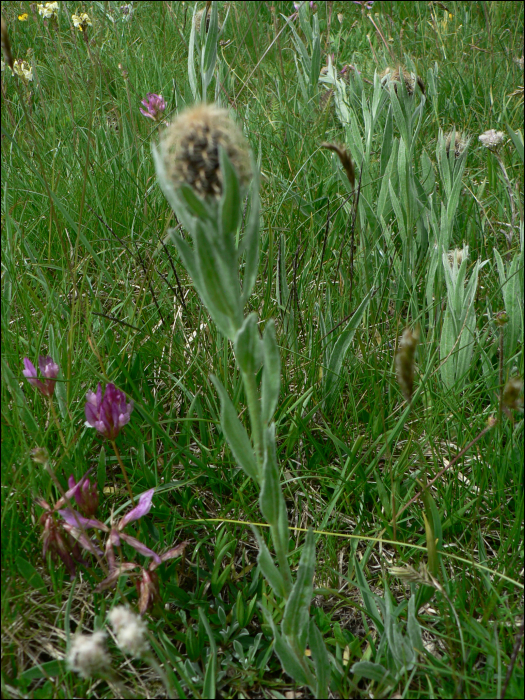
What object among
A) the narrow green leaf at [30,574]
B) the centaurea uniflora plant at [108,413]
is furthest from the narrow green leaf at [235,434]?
the narrow green leaf at [30,574]

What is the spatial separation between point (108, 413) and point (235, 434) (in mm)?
426

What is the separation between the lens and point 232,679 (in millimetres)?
1139

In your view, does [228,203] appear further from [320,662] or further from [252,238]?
[320,662]

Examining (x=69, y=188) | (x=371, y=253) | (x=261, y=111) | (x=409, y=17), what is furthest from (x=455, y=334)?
(x=409, y=17)

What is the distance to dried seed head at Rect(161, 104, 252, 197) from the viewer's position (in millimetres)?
808

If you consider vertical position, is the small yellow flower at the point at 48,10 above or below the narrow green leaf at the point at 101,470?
above

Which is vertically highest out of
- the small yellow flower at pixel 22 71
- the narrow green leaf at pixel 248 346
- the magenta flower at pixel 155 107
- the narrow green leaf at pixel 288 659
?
the small yellow flower at pixel 22 71

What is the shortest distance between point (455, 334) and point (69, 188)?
1.42 metres

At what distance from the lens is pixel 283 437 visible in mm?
1583

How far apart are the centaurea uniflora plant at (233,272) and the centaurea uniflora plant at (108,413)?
0.41 metres

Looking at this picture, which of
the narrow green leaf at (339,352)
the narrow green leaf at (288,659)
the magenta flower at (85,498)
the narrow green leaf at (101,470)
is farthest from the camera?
the narrow green leaf at (339,352)

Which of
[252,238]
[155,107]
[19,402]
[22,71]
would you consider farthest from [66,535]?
[22,71]

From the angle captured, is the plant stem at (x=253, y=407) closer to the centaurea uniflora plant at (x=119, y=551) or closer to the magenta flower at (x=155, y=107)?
the centaurea uniflora plant at (x=119, y=551)

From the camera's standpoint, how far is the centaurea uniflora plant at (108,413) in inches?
49.8
